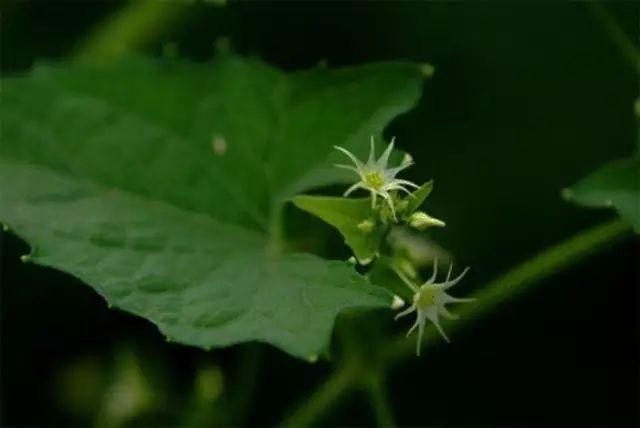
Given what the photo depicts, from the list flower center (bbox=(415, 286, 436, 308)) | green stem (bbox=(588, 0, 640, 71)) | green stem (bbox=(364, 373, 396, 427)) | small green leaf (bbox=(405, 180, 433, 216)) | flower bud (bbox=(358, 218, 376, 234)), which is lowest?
flower center (bbox=(415, 286, 436, 308))

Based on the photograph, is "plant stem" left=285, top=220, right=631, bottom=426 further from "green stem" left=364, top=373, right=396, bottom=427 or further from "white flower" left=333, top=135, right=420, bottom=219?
"white flower" left=333, top=135, right=420, bottom=219

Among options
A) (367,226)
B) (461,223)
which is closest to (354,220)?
(367,226)

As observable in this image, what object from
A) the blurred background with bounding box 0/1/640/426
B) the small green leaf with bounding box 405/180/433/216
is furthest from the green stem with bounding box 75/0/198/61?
the small green leaf with bounding box 405/180/433/216

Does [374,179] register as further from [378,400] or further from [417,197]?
[378,400]

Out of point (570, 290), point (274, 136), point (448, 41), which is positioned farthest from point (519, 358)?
point (274, 136)

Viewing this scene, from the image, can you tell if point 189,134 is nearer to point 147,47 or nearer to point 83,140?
point 83,140

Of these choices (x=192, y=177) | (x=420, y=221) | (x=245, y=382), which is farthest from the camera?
(x=245, y=382)

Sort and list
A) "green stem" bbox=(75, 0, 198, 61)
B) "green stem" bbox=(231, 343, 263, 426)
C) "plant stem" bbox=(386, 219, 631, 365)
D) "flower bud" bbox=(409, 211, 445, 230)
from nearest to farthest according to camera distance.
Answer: "flower bud" bbox=(409, 211, 445, 230)
"plant stem" bbox=(386, 219, 631, 365)
"green stem" bbox=(231, 343, 263, 426)
"green stem" bbox=(75, 0, 198, 61)
